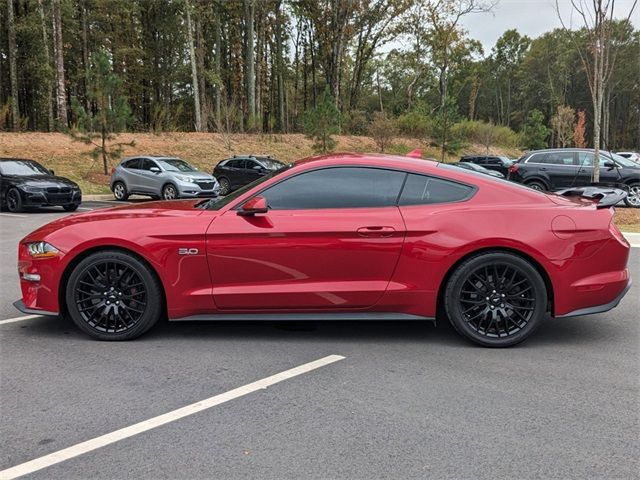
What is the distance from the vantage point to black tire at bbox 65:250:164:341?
4.40m

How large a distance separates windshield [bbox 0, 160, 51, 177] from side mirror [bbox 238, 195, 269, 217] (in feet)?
42.3

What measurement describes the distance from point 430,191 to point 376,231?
596 millimetres

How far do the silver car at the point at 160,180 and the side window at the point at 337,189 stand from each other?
14.1m

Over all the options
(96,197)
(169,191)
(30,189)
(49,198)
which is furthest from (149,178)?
(30,189)

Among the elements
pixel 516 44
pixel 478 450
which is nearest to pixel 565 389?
pixel 478 450

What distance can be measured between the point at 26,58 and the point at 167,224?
33.1 m

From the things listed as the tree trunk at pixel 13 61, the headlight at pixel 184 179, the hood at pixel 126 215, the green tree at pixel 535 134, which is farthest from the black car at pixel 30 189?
the green tree at pixel 535 134

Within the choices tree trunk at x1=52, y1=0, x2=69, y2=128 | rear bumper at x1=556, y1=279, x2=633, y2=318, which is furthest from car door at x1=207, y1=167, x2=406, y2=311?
tree trunk at x1=52, y1=0, x2=69, y2=128

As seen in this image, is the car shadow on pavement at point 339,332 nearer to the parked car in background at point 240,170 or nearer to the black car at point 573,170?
the black car at point 573,170

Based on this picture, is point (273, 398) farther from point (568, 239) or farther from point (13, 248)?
point (13, 248)

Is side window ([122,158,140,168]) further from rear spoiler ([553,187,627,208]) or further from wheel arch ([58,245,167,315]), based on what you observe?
A: rear spoiler ([553,187,627,208])

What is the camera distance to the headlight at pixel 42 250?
14.6 ft

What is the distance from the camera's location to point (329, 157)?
471cm

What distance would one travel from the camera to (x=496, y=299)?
4.30 meters
